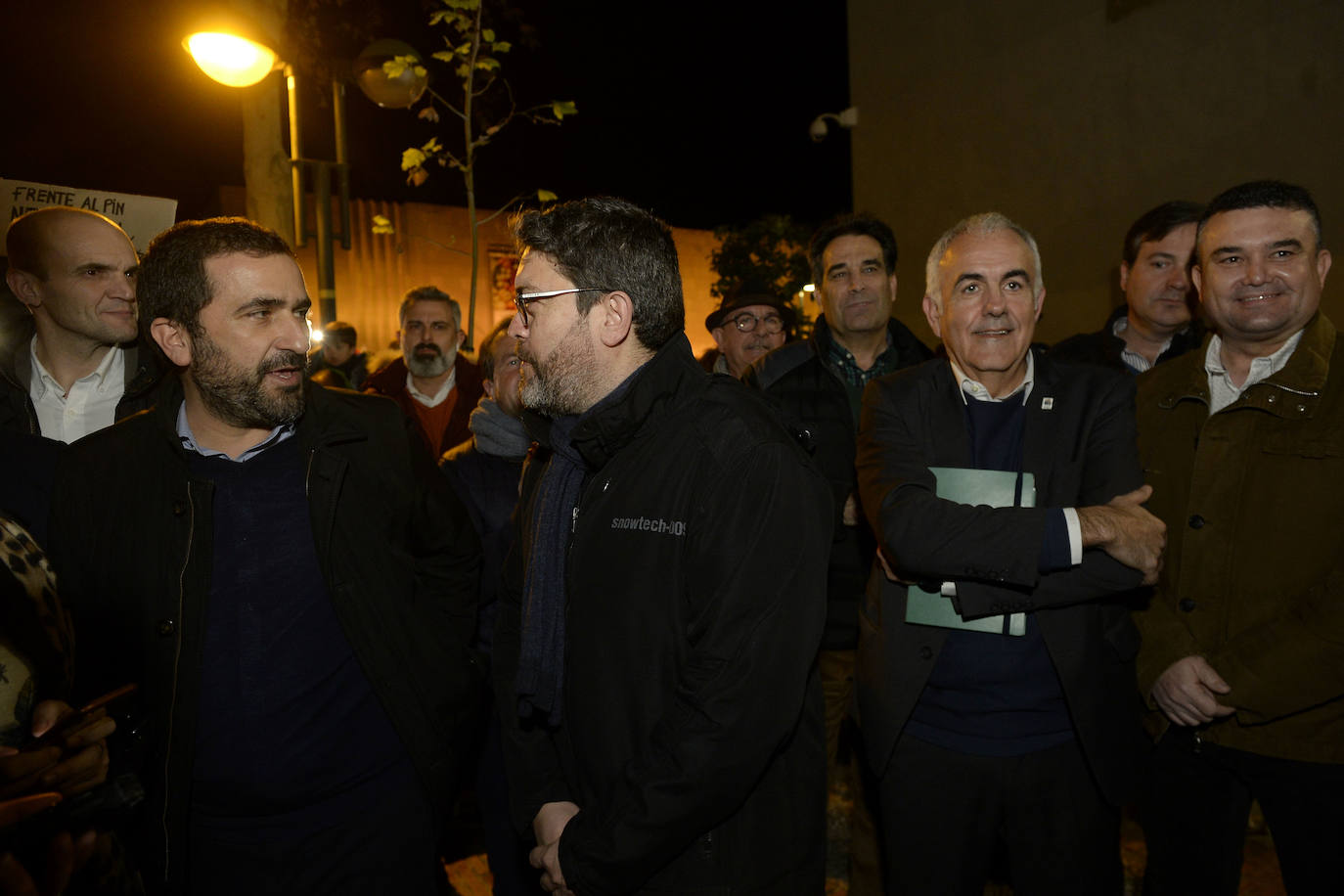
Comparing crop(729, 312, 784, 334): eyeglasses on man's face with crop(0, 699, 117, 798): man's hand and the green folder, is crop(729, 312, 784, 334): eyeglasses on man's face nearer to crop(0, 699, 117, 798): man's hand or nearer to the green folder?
the green folder

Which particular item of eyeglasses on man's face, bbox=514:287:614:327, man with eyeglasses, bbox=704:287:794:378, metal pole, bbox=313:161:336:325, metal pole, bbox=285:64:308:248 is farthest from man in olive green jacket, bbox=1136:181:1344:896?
metal pole, bbox=285:64:308:248

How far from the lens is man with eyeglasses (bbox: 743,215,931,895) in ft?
11.4

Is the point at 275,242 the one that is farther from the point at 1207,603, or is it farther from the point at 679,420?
the point at 1207,603

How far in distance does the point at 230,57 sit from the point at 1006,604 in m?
6.67

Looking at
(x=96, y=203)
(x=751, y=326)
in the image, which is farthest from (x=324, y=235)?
(x=751, y=326)

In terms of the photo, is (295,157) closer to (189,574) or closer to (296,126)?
(296,126)

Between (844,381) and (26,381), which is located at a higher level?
(26,381)

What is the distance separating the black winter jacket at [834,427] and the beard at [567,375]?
Result: 5.30 feet

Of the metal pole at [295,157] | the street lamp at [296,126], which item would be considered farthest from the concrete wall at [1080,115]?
the metal pole at [295,157]

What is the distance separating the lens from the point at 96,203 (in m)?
3.60

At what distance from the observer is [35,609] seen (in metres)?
1.51

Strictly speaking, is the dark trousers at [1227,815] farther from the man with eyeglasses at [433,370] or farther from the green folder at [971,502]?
the man with eyeglasses at [433,370]

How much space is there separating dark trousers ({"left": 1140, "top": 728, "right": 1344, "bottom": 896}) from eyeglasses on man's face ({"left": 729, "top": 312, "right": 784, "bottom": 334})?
2.94 m

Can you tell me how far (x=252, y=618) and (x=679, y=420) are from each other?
1320mm
